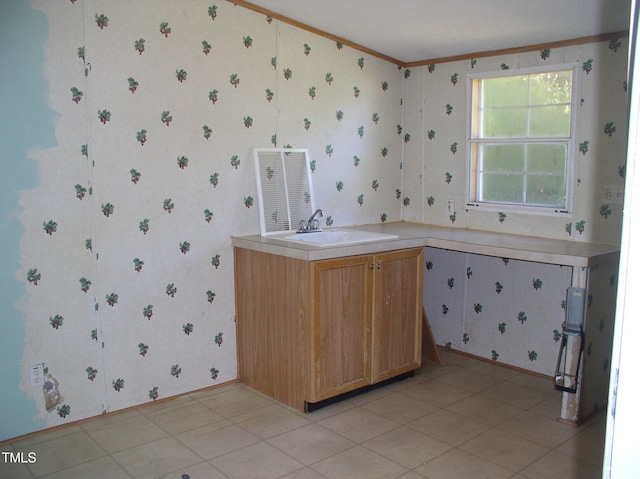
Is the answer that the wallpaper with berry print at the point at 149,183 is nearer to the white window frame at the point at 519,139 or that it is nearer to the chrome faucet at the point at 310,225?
the chrome faucet at the point at 310,225

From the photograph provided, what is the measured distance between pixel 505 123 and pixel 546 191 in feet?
1.83

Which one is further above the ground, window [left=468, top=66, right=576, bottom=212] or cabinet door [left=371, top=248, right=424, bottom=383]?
window [left=468, top=66, right=576, bottom=212]

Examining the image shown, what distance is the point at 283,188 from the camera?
3598 millimetres

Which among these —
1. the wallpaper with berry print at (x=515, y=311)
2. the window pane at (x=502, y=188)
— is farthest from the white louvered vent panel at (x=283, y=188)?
the window pane at (x=502, y=188)

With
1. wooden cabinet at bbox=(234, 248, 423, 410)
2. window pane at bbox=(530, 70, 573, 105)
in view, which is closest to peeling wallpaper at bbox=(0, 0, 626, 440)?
window pane at bbox=(530, 70, 573, 105)

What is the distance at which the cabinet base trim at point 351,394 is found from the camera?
309 cm

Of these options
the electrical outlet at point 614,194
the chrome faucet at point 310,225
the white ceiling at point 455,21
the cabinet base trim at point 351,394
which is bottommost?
the cabinet base trim at point 351,394

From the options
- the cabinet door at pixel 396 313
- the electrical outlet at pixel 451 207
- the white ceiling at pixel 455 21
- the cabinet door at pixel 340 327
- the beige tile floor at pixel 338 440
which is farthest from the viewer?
the electrical outlet at pixel 451 207

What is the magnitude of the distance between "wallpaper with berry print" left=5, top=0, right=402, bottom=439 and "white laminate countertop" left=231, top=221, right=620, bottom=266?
1.37ft

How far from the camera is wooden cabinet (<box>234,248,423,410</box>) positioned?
303cm

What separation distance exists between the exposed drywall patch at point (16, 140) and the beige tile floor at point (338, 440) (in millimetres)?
362

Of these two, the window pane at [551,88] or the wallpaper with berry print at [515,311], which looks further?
the window pane at [551,88]

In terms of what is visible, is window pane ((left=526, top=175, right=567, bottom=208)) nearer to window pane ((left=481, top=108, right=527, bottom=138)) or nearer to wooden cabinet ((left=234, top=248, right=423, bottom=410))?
window pane ((left=481, top=108, right=527, bottom=138))

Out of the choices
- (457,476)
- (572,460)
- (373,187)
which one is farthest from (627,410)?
(373,187)
